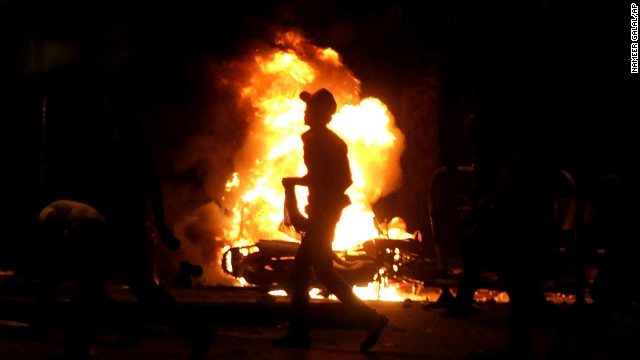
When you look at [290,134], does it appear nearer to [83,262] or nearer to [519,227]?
[519,227]

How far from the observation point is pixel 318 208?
24.7 feet

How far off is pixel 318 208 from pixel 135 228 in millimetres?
1842

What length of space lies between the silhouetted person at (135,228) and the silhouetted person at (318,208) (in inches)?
57.4

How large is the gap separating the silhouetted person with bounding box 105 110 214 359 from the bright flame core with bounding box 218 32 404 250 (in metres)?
9.76

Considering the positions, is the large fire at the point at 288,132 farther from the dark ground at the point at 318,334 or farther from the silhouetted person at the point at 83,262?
the silhouetted person at the point at 83,262

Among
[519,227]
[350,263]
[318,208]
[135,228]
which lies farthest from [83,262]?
[350,263]

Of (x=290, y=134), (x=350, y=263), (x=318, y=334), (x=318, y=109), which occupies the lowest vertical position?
(x=318, y=334)

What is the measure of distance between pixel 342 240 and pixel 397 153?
2.52 m

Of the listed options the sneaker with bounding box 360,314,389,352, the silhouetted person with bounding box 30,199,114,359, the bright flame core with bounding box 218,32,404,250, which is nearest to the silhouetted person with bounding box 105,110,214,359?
the silhouetted person with bounding box 30,199,114,359

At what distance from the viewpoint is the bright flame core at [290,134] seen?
53.6 feet

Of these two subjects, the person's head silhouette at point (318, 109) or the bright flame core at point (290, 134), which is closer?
the person's head silhouette at point (318, 109)

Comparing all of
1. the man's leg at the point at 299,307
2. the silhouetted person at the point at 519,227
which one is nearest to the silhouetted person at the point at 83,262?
the man's leg at the point at 299,307

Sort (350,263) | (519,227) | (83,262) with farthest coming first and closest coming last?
(350,263) → (519,227) → (83,262)

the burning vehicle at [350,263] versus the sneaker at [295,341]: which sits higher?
the burning vehicle at [350,263]
